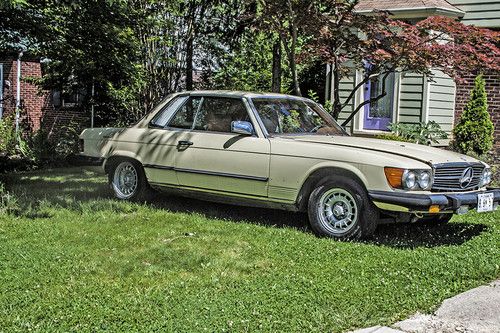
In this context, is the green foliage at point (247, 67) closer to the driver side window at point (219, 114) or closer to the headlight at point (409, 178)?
the driver side window at point (219, 114)

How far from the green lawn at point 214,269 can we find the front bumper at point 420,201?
0.42m

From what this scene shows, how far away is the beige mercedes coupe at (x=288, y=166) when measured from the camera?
6066mm

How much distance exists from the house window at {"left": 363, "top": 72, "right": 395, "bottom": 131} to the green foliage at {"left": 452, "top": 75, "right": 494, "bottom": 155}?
1.77 meters

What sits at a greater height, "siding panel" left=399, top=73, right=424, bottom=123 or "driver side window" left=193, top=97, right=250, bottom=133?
"siding panel" left=399, top=73, right=424, bottom=123

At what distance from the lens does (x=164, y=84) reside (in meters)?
14.8

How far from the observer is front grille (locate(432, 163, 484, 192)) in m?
6.10

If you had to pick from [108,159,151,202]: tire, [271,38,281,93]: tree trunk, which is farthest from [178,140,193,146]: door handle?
[271,38,281,93]: tree trunk

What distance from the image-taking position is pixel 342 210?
6.38 metres

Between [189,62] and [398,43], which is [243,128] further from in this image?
[189,62]

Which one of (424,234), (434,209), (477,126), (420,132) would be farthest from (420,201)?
(477,126)

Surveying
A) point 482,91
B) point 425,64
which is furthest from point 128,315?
point 482,91

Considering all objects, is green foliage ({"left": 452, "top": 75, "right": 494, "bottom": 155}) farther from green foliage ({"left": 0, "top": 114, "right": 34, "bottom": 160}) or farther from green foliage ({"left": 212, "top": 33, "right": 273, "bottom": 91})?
green foliage ({"left": 0, "top": 114, "right": 34, "bottom": 160})

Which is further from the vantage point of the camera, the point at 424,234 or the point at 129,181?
the point at 129,181

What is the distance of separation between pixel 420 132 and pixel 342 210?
6.35 metres
